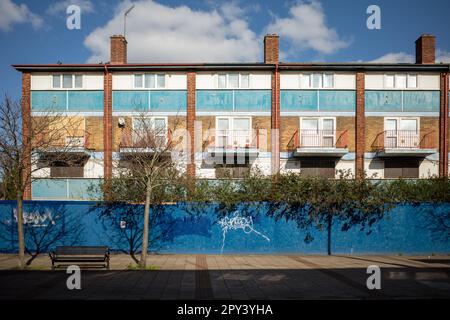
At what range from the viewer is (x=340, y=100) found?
Result: 1942cm

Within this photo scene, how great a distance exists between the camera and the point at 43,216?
13562 millimetres

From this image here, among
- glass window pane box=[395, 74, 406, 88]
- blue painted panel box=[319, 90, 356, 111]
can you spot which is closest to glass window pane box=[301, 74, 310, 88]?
blue painted panel box=[319, 90, 356, 111]

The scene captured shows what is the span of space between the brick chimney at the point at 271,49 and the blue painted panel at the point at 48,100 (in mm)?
12647

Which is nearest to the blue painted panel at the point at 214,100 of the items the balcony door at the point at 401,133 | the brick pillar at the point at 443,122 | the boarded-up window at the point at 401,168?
the balcony door at the point at 401,133

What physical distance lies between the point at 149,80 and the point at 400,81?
15466mm

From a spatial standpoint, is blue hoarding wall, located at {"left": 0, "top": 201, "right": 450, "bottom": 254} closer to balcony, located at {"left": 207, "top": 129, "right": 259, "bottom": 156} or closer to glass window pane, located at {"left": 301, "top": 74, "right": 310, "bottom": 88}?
balcony, located at {"left": 207, "top": 129, "right": 259, "bottom": 156}

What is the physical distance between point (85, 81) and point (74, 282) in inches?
557

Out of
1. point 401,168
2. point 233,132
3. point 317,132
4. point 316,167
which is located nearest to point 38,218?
point 233,132

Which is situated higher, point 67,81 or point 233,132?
point 67,81

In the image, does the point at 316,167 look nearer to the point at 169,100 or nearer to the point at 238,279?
the point at 169,100

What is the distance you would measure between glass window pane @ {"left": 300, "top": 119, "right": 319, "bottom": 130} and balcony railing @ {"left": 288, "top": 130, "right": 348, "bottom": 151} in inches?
11.0

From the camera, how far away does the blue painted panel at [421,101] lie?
1953 centimetres

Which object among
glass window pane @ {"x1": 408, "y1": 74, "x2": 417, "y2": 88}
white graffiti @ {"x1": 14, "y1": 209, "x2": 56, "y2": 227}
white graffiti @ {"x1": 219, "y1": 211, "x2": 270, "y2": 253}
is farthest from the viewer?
glass window pane @ {"x1": 408, "y1": 74, "x2": 417, "y2": 88}

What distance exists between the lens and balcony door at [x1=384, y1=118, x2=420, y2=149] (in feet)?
62.9
